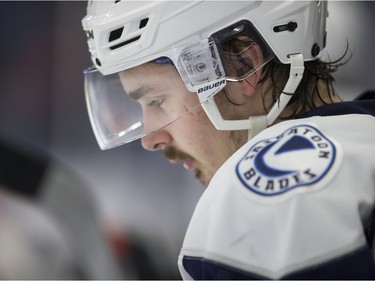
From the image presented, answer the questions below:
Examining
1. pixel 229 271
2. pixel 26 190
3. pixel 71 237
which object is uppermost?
pixel 229 271

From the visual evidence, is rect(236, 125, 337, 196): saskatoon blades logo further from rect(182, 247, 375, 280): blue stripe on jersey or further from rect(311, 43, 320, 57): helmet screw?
rect(311, 43, 320, 57): helmet screw

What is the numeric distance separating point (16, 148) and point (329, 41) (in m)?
1.20

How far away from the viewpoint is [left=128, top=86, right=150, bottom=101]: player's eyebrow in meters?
1.20

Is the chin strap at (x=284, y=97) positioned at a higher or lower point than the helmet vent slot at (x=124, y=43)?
lower

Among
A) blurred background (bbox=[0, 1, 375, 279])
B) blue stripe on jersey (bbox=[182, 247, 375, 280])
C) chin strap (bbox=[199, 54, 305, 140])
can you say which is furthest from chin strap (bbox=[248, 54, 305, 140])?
blurred background (bbox=[0, 1, 375, 279])

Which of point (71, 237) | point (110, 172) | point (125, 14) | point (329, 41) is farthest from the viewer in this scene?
point (110, 172)

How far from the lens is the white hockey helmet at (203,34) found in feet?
3.58

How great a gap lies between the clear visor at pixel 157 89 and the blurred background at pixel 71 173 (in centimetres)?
97

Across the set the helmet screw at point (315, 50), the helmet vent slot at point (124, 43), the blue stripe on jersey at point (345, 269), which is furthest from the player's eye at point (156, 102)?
the blue stripe on jersey at point (345, 269)

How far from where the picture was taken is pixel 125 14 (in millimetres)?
1109

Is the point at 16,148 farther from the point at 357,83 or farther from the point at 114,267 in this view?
the point at 357,83

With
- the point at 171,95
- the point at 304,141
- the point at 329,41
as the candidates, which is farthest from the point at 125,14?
the point at 329,41

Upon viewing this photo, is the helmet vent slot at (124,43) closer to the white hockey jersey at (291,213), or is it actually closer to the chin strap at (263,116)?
the chin strap at (263,116)

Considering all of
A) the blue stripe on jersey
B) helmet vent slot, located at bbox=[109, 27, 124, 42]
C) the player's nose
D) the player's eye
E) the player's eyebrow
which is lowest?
the blue stripe on jersey
